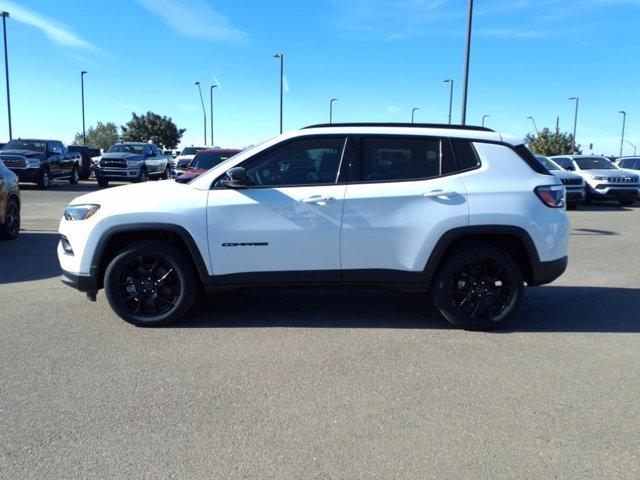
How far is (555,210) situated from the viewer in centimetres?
506

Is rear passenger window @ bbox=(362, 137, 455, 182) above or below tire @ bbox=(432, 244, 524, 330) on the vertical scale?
above

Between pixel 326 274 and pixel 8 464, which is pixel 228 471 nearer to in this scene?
pixel 8 464

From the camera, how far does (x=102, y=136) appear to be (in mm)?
121375

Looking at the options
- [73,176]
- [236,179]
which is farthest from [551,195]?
[73,176]

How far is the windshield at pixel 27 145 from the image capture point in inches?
845

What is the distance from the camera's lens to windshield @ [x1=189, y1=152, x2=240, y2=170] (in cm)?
1427

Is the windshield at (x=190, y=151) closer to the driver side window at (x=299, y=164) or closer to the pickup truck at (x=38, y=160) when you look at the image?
the pickup truck at (x=38, y=160)

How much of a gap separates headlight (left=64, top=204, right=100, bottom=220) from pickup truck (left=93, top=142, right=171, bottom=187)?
18.3m

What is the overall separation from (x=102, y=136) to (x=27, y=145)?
354 feet

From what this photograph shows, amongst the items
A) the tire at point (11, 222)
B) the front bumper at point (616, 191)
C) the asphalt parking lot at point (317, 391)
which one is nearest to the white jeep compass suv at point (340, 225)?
the asphalt parking lot at point (317, 391)

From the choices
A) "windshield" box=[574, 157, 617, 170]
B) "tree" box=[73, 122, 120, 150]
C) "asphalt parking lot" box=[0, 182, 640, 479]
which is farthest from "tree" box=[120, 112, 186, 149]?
"asphalt parking lot" box=[0, 182, 640, 479]

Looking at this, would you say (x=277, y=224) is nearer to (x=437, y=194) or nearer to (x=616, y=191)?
(x=437, y=194)

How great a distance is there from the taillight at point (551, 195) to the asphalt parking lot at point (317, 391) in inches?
46.4

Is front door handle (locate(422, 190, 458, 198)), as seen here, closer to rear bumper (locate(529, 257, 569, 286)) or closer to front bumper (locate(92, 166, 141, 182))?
rear bumper (locate(529, 257, 569, 286))
